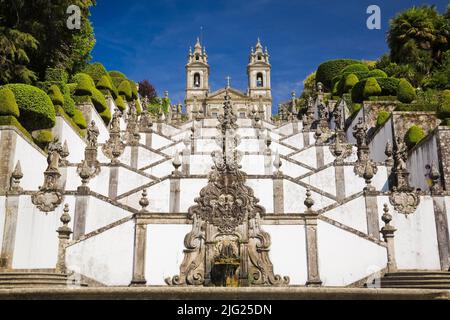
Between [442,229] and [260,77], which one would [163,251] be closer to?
[442,229]

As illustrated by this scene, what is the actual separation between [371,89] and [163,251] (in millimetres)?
22464

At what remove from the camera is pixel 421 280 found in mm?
11125

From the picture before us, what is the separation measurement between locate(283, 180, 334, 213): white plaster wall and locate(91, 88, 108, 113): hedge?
16949 millimetres

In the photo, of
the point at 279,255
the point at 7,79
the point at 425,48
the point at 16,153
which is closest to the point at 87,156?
the point at 16,153

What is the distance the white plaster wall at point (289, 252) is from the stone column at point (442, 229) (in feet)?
17.2

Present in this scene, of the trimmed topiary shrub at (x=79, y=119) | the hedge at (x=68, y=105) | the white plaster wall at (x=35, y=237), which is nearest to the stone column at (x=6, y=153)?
the white plaster wall at (x=35, y=237)

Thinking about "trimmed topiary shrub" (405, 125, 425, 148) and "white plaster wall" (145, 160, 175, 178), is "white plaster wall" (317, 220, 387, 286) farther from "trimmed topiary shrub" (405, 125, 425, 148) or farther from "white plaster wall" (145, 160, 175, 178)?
"trimmed topiary shrub" (405, 125, 425, 148)

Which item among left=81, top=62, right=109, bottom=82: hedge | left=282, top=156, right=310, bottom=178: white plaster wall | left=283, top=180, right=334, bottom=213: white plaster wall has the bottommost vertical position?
left=283, top=180, right=334, bottom=213: white plaster wall

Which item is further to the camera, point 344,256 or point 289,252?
point 344,256

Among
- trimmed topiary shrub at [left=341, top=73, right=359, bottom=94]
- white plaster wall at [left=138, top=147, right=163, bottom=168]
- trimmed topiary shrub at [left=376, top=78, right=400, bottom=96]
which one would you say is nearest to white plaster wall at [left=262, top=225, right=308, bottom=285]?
white plaster wall at [left=138, top=147, right=163, bottom=168]

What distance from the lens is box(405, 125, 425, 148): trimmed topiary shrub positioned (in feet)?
78.2

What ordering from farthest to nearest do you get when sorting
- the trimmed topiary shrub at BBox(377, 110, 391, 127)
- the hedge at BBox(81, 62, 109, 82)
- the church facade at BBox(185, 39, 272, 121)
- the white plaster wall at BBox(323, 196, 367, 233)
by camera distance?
1. the church facade at BBox(185, 39, 272, 121)
2. the hedge at BBox(81, 62, 109, 82)
3. the trimmed topiary shrub at BBox(377, 110, 391, 127)
4. the white plaster wall at BBox(323, 196, 367, 233)

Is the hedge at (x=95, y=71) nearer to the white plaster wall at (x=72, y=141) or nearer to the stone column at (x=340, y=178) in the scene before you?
the white plaster wall at (x=72, y=141)

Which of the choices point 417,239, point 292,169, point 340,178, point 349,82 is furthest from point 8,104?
point 349,82
